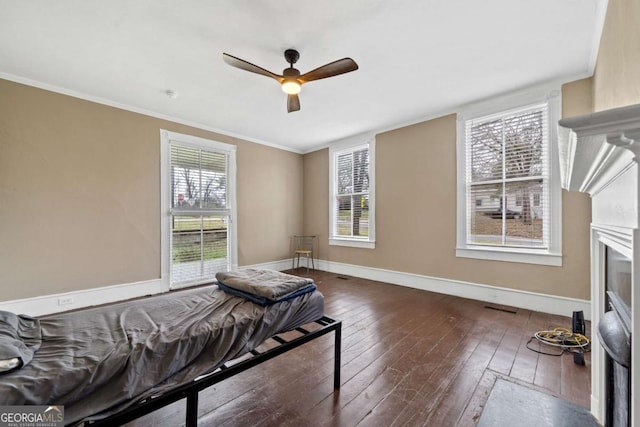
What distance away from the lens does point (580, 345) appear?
2.30 m

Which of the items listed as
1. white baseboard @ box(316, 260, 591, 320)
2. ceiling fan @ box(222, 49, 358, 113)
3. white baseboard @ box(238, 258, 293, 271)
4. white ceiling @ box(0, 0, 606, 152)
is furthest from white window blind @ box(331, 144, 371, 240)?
ceiling fan @ box(222, 49, 358, 113)

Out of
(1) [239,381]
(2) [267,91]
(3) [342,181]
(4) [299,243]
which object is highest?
(2) [267,91]

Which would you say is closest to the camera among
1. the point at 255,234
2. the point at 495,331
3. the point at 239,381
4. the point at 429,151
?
the point at 239,381

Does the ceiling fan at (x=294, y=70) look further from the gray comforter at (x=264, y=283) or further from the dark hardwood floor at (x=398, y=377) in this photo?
the dark hardwood floor at (x=398, y=377)

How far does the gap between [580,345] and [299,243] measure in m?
4.71

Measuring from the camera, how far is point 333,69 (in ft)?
7.65

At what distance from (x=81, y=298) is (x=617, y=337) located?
4.82 meters

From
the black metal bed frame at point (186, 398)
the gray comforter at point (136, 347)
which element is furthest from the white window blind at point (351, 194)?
the black metal bed frame at point (186, 398)

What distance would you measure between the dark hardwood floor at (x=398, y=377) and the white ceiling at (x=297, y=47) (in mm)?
2755

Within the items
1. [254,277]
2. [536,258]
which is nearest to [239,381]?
[254,277]

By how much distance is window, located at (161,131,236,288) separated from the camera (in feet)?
13.6

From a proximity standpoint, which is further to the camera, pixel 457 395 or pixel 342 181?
pixel 342 181

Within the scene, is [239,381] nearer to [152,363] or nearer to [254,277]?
[254,277]

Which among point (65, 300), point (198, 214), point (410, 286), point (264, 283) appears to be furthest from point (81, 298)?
point (410, 286)
